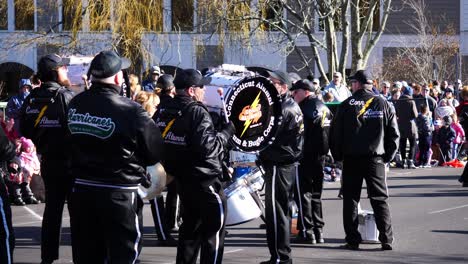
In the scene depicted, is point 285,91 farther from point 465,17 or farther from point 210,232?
point 465,17

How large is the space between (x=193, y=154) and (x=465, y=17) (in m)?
38.1

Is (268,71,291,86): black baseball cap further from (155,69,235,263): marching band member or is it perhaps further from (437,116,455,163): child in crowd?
(437,116,455,163): child in crowd

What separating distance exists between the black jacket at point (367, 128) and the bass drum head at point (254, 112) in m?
1.99

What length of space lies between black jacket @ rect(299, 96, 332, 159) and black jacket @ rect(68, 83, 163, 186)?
4.92 metres

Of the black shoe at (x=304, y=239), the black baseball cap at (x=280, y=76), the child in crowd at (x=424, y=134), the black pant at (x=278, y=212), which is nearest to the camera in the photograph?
the black pant at (x=278, y=212)

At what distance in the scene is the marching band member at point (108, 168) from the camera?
678cm

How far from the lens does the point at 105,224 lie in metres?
6.78

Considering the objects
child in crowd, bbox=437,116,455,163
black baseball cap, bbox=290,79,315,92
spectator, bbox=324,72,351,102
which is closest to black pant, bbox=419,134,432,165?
child in crowd, bbox=437,116,455,163

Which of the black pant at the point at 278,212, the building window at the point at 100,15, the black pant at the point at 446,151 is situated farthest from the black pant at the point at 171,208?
the building window at the point at 100,15

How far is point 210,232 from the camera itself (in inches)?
322

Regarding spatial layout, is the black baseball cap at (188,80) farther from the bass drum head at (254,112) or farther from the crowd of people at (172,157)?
the bass drum head at (254,112)

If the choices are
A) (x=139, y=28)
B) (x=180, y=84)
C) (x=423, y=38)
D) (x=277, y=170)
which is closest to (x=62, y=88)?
(x=180, y=84)

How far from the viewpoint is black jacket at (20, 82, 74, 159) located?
926cm

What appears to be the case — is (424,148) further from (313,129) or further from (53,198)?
(53,198)
